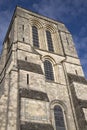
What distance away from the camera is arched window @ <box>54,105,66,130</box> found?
12.8 metres

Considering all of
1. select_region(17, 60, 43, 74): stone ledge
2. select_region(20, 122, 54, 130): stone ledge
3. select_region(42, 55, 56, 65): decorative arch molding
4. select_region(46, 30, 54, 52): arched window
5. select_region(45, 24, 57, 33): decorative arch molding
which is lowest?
select_region(20, 122, 54, 130): stone ledge

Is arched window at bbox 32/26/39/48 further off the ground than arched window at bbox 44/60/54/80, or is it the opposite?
arched window at bbox 32/26/39/48

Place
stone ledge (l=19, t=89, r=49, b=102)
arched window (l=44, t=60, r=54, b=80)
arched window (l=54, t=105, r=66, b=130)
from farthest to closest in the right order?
arched window (l=44, t=60, r=54, b=80)
arched window (l=54, t=105, r=66, b=130)
stone ledge (l=19, t=89, r=49, b=102)

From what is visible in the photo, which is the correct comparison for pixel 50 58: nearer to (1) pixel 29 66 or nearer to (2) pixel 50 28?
(1) pixel 29 66

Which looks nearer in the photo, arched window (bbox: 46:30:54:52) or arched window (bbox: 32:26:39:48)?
arched window (bbox: 32:26:39:48)

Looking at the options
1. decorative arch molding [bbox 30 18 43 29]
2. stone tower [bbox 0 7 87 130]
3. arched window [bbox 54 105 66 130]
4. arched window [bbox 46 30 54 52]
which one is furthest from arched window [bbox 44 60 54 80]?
decorative arch molding [bbox 30 18 43 29]

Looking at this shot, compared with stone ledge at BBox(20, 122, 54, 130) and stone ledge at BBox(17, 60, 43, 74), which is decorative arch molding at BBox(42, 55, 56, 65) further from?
stone ledge at BBox(20, 122, 54, 130)

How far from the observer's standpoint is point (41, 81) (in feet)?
44.3

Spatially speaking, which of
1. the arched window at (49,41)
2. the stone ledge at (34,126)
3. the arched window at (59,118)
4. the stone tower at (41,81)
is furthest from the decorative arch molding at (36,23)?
the stone ledge at (34,126)

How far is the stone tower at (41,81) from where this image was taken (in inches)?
433

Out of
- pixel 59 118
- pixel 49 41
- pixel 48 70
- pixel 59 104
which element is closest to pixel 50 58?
pixel 48 70

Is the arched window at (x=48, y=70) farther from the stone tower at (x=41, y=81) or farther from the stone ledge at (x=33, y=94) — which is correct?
the stone ledge at (x=33, y=94)

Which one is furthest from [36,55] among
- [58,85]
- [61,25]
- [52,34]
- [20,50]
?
[61,25]

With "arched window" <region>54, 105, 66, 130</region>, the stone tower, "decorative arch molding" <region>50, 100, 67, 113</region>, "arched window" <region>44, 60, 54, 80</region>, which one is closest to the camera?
the stone tower
